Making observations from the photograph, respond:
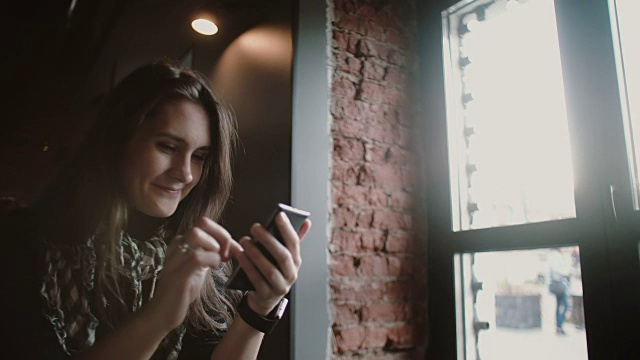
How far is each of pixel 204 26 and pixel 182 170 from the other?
0.35 meters

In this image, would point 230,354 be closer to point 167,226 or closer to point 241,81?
point 167,226

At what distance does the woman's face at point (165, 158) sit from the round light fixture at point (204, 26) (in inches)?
7.2

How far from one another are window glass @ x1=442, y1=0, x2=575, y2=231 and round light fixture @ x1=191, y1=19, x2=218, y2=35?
0.83 metres

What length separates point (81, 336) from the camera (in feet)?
2.85

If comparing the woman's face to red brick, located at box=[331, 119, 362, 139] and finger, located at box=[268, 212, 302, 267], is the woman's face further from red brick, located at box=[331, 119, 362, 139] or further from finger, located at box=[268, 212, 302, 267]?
red brick, located at box=[331, 119, 362, 139]

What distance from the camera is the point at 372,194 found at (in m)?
1.43

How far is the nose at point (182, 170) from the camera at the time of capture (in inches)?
37.8

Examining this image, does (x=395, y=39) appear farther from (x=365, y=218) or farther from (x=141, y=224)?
(x=141, y=224)

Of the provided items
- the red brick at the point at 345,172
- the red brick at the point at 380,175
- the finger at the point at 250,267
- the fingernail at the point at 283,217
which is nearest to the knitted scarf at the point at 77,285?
the finger at the point at 250,267

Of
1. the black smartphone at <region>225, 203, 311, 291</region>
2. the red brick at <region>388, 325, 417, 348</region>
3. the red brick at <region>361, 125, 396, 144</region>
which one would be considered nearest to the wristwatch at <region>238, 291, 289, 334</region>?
the black smartphone at <region>225, 203, 311, 291</region>

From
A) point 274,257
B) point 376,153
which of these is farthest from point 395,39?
point 274,257

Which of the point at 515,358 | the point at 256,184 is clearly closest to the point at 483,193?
the point at 515,358

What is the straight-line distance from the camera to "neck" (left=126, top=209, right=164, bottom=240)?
937mm

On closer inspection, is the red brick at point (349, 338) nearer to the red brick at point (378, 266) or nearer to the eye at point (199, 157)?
the red brick at point (378, 266)
